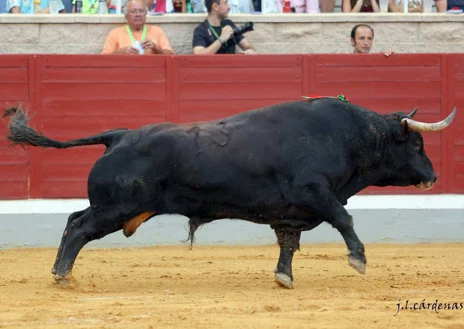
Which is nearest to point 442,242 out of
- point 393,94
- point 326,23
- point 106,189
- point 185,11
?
point 393,94

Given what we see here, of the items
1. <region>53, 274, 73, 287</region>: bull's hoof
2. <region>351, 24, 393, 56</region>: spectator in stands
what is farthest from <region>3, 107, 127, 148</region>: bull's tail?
<region>351, 24, 393, 56</region>: spectator in stands

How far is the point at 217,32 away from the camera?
33.7 feet

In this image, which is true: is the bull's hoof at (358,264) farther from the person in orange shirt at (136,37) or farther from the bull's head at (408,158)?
the person in orange shirt at (136,37)

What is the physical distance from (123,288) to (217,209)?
2.77 ft

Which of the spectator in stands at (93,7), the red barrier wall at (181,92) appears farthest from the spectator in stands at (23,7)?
the red barrier wall at (181,92)

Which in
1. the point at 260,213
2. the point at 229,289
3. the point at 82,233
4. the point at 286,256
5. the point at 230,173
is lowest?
the point at 229,289

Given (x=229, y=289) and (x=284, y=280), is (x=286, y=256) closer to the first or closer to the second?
(x=284, y=280)

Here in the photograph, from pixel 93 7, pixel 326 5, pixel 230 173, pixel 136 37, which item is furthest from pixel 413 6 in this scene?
pixel 230 173

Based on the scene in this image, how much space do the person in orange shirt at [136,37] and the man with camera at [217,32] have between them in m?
0.31

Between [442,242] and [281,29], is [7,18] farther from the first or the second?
[442,242]

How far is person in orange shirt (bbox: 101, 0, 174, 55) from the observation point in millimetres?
10023

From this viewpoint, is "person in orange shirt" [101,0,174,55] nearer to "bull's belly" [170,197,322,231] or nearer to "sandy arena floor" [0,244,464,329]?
"sandy arena floor" [0,244,464,329]

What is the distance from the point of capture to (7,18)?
1051 cm

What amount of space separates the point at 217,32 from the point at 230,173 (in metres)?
3.71
